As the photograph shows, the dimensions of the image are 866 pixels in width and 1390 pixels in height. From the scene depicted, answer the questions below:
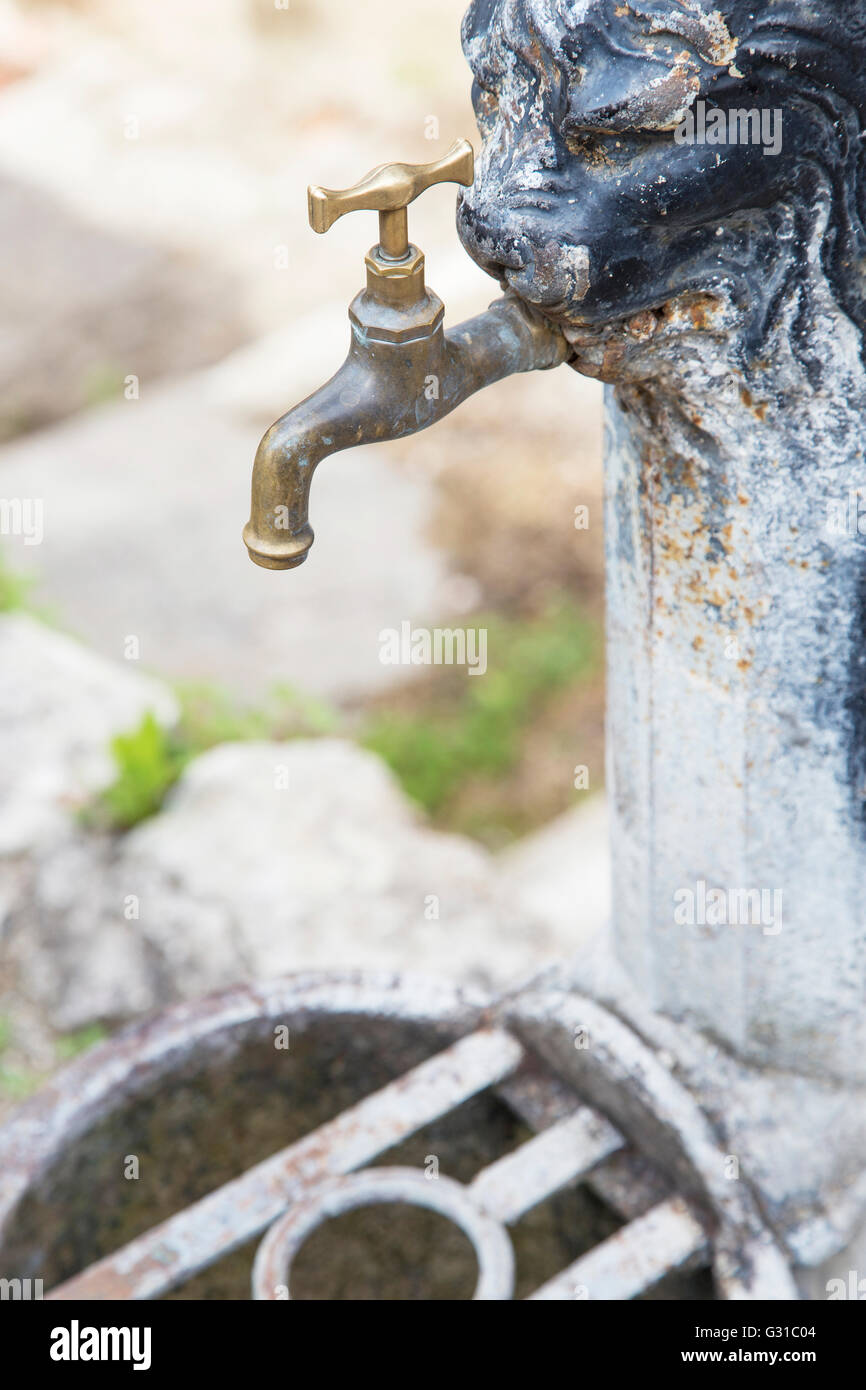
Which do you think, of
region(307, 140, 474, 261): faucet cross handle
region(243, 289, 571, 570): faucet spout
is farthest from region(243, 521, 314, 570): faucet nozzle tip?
region(307, 140, 474, 261): faucet cross handle

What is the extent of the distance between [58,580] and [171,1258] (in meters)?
3.38

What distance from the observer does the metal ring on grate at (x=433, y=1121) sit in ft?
5.20

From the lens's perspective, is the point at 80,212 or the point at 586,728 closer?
the point at 586,728

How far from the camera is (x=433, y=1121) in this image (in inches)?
72.3

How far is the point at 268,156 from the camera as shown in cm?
680

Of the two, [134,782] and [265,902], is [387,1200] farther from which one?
[134,782]

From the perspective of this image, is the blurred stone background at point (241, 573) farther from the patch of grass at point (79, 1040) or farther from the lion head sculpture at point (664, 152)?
the lion head sculpture at point (664, 152)

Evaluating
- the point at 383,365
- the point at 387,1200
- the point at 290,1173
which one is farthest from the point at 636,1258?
the point at 383,365

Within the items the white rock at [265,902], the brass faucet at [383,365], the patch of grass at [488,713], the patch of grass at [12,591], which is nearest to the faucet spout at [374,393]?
the brass faucet at [383,365]

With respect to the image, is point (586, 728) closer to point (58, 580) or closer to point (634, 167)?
point (58, 580)

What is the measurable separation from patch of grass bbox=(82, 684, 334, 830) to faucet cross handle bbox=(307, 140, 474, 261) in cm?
196

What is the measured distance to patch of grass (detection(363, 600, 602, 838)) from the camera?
4.21 meters

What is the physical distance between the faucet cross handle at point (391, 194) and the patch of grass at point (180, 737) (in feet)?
6.43
